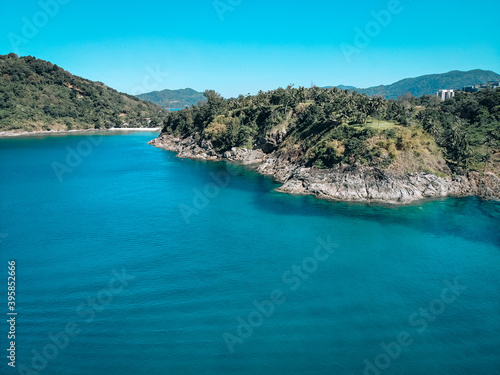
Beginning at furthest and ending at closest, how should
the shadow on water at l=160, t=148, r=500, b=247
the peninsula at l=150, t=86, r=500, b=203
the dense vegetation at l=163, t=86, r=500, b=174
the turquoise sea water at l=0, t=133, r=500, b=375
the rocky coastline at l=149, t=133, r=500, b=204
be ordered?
the dense vegetation at l=163, t=86, r=500, b=174 → the peninsula at l=150, t=86, r=500, b=203 → the rocky coastline at l=149, t=133, r=500, b=204 → the shadow on water at l=160, t=148, r=500, b=247 → the turquoise sea water at l=0, t=133, r=500, b=375

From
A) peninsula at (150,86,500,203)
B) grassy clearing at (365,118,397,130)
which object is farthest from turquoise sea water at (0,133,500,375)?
grassy clearing at (365,118,397,130)

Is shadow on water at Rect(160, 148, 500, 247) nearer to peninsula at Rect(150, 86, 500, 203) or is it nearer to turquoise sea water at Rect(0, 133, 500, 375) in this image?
turquoise sea water at Rect(0, 133, 500, 375)

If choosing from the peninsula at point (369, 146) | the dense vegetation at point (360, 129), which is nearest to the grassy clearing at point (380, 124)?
the peninsula at point (369, 146)

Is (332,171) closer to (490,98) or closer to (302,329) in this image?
(302,329)

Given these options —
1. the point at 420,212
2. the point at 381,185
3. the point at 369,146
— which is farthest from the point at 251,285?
the point at 369,146

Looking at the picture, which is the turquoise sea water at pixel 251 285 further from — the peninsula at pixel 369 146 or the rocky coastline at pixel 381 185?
the peninsula at pixel 369 146

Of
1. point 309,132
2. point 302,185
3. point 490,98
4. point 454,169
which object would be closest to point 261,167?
point 309,132

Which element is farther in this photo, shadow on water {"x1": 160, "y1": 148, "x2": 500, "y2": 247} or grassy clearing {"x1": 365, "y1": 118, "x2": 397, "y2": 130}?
grassy clearing {"x1": 365, "y1": 118, "x2": 397, "y2": 130}
